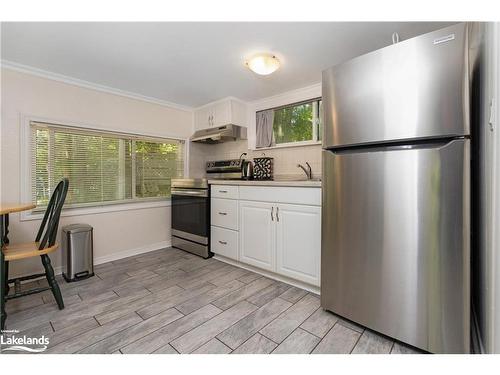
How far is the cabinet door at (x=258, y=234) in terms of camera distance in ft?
7.50

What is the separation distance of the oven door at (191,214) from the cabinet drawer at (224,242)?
0.37ft

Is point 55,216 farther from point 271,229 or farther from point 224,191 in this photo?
point 271,229

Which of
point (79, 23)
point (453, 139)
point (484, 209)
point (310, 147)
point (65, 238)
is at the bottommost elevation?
point (65, 238)

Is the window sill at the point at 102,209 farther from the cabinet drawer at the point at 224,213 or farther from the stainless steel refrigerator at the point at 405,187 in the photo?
the stainless steel refrigerator at the point at 405,187

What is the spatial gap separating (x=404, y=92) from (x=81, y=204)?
10.5ft

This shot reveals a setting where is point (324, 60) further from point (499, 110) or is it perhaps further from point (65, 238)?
point (65, 238)

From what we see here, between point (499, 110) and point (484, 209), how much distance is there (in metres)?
0.50

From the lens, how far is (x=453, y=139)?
3.93 feet

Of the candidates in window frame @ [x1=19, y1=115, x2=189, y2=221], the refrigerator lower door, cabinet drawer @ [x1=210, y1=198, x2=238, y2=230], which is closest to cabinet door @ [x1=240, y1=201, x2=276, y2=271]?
cabinet drawer @ [x1=210, y1=198, x2=238, y2=230]

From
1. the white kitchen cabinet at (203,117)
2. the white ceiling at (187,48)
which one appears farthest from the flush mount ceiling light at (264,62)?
the white kitchen cabinet at (203,117)

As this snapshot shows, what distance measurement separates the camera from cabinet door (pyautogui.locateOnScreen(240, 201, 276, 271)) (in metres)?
2.29

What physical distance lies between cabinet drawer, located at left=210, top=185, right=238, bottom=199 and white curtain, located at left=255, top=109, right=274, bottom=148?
899 millimetres
